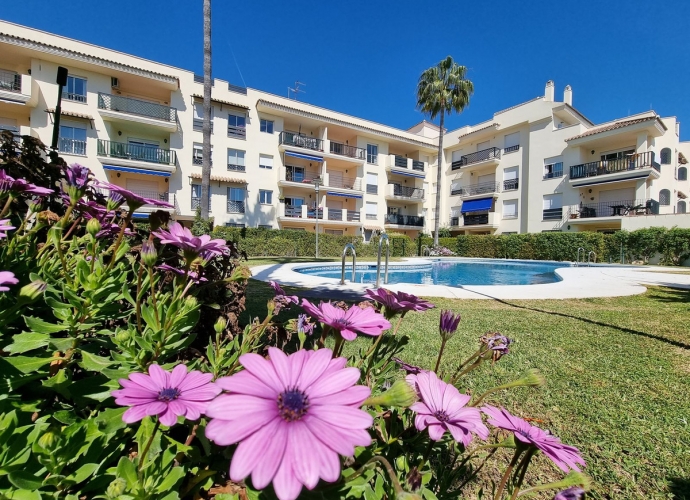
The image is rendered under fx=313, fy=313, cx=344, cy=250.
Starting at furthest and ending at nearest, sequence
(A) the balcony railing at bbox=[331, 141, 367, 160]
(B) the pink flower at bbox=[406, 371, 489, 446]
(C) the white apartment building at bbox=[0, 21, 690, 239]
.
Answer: (A) the balcony railing at bbox=[331, 141, 367, 160]
(C) the white apartment building at bbox=[0, 21, 690, 239]
(B) the pink flower at bbox=[406, 371, 489, 446]

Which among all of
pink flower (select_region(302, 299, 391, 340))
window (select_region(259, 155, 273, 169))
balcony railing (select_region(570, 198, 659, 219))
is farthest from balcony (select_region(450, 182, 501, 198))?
pink flower (select_region(302, 299, 391, 340))

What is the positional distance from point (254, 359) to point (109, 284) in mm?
699

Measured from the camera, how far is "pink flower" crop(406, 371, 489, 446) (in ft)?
2.09

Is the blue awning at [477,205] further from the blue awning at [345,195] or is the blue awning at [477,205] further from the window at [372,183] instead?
the blue awning at [345,195]

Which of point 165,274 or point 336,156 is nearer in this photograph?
point 165,274

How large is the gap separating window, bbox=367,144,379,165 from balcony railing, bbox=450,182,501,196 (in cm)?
913

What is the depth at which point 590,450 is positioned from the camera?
1791 millimetres

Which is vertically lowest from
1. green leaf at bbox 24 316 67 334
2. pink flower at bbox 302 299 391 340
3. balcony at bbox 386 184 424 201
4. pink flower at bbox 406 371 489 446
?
pink flower at bbox 406 371 489 446

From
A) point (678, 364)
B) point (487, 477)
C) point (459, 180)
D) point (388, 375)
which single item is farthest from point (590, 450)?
point (459, 180)

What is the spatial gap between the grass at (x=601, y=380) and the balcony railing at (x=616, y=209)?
70.3 feet

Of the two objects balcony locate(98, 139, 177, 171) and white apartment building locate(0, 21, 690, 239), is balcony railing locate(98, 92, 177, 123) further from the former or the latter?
balcony locate(98, 139, 177, 171)

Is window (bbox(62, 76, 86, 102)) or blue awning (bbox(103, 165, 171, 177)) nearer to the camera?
window (bbox(62, 76, 86, 102))

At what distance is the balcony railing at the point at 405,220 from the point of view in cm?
2919

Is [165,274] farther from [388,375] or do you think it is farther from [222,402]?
[222,402]
